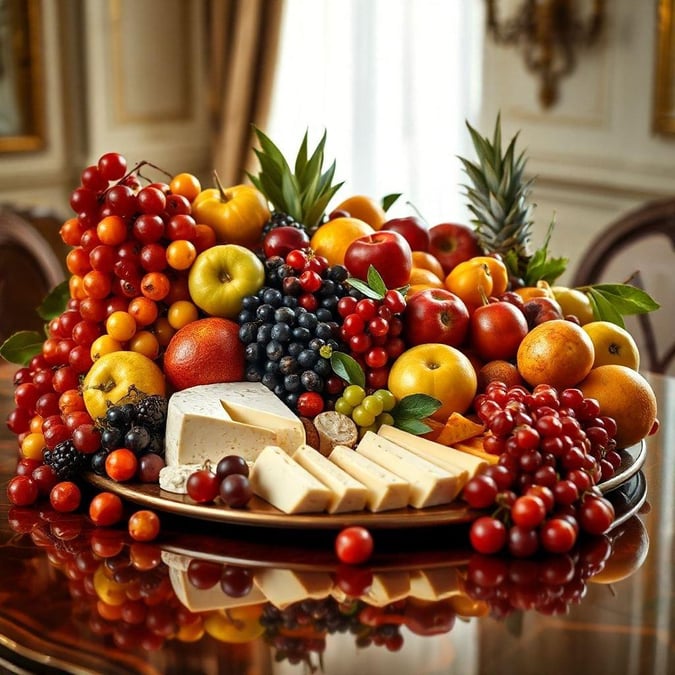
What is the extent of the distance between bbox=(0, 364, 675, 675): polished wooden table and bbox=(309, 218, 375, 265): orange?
0.55m

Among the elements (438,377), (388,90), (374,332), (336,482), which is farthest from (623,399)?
(388,90)

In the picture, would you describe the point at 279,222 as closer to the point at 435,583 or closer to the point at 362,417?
the point at 362,417

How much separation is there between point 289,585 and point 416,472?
0.80 ft

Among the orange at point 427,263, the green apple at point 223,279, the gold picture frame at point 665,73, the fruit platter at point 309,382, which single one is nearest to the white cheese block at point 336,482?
the fruit platter at point 309,382

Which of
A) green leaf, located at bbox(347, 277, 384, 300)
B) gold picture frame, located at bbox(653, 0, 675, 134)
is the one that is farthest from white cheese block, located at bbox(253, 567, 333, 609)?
gold picture frame, located at bbox(653, 0, 675, 134)

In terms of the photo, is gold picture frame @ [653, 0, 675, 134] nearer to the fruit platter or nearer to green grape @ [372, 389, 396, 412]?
the fruit platter

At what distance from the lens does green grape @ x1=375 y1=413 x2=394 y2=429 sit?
1.56 metres

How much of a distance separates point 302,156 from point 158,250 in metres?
0.38

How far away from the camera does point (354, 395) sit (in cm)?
155

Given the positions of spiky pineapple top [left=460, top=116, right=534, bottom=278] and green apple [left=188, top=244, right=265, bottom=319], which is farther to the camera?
spiky pineapple top [left=460, top=116, right=534, bottom=278]

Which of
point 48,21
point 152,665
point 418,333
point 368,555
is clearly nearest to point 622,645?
point 368,555

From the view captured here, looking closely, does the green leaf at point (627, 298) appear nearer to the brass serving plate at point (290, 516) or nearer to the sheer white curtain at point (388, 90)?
the brass serving plate at point (290, 516)

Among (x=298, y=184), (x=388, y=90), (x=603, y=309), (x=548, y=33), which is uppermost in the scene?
(x=548, y=33)

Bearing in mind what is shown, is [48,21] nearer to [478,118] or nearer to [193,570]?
[478,118]
